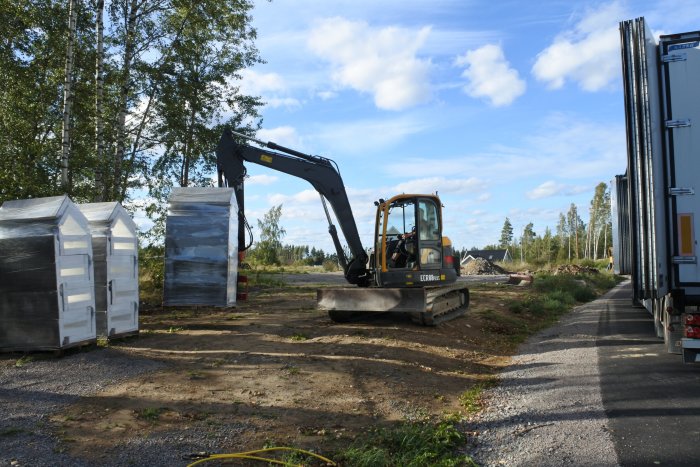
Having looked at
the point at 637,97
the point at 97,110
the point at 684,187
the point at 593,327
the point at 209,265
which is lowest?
the point at 593,327

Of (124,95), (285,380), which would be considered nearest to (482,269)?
(124,95)

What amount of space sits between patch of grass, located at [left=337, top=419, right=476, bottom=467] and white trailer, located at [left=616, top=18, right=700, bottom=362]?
3.55 metres

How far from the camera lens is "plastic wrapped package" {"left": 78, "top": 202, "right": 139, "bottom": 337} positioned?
9375 millimetres

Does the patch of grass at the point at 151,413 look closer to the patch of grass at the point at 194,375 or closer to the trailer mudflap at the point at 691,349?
the patch of grass at the point at 194,375

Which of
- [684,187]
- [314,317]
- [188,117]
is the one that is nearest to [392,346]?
[314,317]

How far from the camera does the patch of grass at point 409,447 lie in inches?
181

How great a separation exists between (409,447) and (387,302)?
6474 millimetres

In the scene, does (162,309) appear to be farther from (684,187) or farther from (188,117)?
(684,187)

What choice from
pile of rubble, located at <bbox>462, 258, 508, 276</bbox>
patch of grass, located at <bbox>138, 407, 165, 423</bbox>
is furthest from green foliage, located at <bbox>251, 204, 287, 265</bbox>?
patch of grass, located at <bbox>138, 407, 165, 423</bbox>

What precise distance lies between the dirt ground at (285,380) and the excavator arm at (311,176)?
5.76ft

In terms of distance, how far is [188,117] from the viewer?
1878cm

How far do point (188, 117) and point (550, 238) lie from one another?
260ft

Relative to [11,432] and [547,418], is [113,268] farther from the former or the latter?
[547,418]

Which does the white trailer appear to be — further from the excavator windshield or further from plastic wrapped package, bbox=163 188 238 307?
Answer: plastic wrapped package, bbox=163 188 238 307
